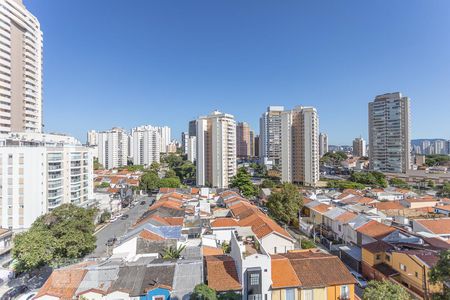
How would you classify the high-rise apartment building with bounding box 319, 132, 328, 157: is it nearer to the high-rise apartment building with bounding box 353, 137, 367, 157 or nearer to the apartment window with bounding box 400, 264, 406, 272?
the high-rise apartment building with bounding box 353, 137, 367, 157

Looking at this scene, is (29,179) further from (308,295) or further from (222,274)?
(308,295)

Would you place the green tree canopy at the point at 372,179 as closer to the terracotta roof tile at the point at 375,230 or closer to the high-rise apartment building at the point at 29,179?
the terracotta roof tile at the point at 375,230

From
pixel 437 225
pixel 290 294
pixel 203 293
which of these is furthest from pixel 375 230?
pixel 203 293

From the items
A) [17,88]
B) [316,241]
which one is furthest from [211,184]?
[17,88]

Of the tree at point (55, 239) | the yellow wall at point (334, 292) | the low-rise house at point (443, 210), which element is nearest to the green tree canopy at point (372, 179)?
the low-rise house at point (443, 210)

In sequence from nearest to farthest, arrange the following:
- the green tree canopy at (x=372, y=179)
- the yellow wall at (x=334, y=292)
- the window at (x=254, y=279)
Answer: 1. the window at (x=254, y=279)
2. the yellow wall at (x=334, y=292)
3. the green tree canopy at (x=372, y=179)

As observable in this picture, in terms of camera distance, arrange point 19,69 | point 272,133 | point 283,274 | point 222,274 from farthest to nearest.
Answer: point 272,133, point 19,69, point 222,274, point 283,274

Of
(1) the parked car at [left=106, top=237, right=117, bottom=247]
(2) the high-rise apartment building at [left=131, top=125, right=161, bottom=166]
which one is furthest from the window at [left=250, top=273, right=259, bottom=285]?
(2) the high-rise apartment building at [left=131, top=125, right=161, bottom=166]
